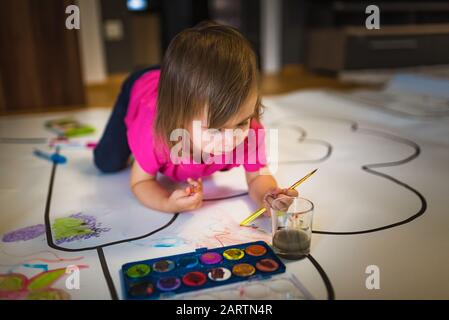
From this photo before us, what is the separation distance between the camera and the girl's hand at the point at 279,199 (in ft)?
2.09

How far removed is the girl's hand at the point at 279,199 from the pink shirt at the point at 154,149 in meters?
0.11

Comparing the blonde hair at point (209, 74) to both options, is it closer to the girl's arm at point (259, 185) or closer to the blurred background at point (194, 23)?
the girl's arm at point (259, 185)

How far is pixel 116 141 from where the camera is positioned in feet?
3.16

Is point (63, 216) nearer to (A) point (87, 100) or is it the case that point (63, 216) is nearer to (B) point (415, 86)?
(A) point (87, 100)

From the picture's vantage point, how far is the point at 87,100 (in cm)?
194

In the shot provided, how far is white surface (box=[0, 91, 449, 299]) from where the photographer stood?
23.0 inches

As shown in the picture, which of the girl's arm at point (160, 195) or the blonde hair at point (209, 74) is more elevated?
the blonde hair at point (209, 74)

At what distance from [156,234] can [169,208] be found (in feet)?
0.20

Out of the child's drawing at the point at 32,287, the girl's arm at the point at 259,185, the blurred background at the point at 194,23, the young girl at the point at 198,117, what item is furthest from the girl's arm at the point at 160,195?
the blurred background at the point at 194,23

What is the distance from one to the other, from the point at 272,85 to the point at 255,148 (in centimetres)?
163

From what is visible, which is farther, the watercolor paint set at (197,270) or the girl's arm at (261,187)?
the girl's arm at (261,187)

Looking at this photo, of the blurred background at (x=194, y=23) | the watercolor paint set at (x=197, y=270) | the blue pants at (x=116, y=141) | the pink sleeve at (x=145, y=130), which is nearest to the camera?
the watercolor paint set at (x=197, y=270)

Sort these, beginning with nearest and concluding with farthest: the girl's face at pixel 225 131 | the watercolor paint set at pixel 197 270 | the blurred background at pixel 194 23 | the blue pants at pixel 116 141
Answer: the watercolor paint set at pixel 197 270, the girl's face at pixel 225 131, the blue pants at pixel 116 141, the blurred background at pixel 194 23
